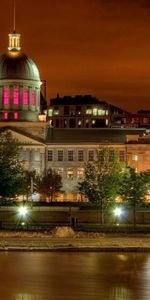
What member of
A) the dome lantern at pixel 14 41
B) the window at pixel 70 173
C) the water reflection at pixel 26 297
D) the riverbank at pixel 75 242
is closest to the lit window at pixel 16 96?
the dome lantern at pixel 14 41

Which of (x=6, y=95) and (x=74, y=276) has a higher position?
(x=6, y=95)

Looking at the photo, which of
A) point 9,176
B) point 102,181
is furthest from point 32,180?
point 9,176

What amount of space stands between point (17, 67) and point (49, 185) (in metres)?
26.1

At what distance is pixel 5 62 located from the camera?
174 m

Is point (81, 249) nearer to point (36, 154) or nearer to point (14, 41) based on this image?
point (36, 154)

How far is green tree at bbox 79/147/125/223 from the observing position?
115 metres

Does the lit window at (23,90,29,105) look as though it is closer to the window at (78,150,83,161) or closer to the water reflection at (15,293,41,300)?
the window at (78,150,83,161)

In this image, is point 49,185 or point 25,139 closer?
point 49,185

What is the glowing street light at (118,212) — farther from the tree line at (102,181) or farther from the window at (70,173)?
the window at (70,173)

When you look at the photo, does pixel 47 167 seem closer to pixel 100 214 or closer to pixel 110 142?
pixel 110 142

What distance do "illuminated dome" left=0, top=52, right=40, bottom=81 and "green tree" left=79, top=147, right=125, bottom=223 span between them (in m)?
44.7

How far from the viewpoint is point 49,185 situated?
156625 millimetres

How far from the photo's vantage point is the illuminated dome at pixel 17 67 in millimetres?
173375

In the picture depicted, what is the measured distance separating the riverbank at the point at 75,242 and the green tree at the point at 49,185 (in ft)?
277
